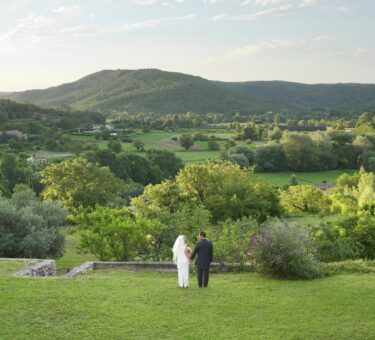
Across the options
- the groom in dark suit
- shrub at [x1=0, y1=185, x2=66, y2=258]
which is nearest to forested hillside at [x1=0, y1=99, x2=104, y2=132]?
shrub at [x1=0, y1=185, x2=66, y2=258]

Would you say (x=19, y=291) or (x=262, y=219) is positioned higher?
(x=19, y=291)

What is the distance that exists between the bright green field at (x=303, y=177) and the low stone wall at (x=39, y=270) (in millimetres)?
57324

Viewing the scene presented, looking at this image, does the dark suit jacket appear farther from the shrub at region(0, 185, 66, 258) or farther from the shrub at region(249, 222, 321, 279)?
the shrub at region(0, 185, 66, 258)

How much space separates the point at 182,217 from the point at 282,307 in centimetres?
1336

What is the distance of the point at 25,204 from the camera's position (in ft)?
77.1

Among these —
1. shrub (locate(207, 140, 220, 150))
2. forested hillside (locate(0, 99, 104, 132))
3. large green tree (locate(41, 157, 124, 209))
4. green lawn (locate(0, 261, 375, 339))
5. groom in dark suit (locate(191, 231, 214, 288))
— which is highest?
forested hillside (locate(0, 99, 104, 132))

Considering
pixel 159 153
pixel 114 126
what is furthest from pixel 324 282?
pixel 114 126

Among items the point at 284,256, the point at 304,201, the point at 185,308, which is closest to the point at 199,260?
the point at 185,308

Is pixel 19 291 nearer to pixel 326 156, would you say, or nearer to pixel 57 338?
pixel 57 338

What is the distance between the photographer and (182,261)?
1155 cm

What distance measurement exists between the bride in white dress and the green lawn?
0.27 metres

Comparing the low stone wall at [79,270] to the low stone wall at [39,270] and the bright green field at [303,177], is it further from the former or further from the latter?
the bright green field at [303,177]

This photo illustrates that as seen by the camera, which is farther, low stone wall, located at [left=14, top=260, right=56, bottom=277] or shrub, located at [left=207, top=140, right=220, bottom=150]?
shrub, located at [left=207, top=140, right=220, bottom=150]

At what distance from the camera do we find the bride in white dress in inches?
451
